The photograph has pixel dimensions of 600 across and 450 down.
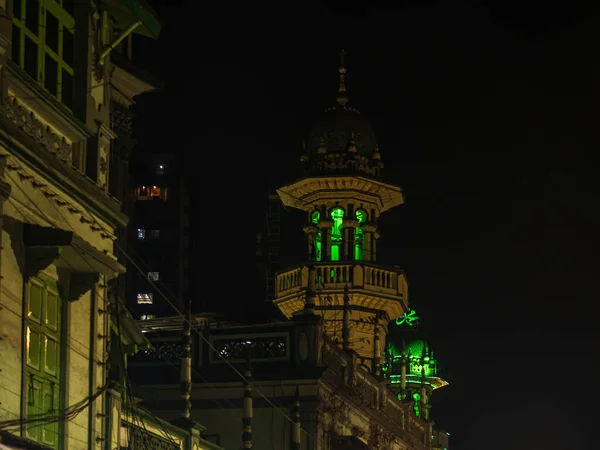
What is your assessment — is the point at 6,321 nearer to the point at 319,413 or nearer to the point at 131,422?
the point at 131,422

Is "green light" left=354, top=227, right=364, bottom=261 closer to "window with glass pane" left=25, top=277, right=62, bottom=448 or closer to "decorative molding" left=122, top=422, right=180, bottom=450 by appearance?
"decorative molding" left=122, top=422, right=180, bottom=450

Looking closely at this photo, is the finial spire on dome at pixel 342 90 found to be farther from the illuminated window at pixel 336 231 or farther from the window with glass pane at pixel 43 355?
the window with glass pane at pixel 43 355

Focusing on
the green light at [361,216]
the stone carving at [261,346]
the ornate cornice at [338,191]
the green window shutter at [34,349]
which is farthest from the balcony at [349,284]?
the green window shutter at [34,349]

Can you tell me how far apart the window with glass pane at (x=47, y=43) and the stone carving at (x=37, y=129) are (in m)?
0.58

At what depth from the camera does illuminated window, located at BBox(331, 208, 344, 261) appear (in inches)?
2122

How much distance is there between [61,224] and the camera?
69.7 ft

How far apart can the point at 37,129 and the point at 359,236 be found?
3430 cm

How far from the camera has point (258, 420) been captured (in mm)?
38344

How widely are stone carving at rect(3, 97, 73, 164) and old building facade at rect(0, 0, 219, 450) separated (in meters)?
0.02

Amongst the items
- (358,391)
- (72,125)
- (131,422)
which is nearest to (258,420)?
(358,391)

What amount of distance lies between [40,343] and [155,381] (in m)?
18.3

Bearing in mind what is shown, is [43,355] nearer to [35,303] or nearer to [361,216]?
[35,303]

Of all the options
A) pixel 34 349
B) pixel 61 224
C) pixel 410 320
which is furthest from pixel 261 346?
pixel 410 320

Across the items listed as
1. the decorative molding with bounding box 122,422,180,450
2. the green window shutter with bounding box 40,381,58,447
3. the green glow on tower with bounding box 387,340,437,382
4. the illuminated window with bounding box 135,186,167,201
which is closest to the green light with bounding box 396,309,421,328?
the green glow on tower with bounding box 387,340,437,382
